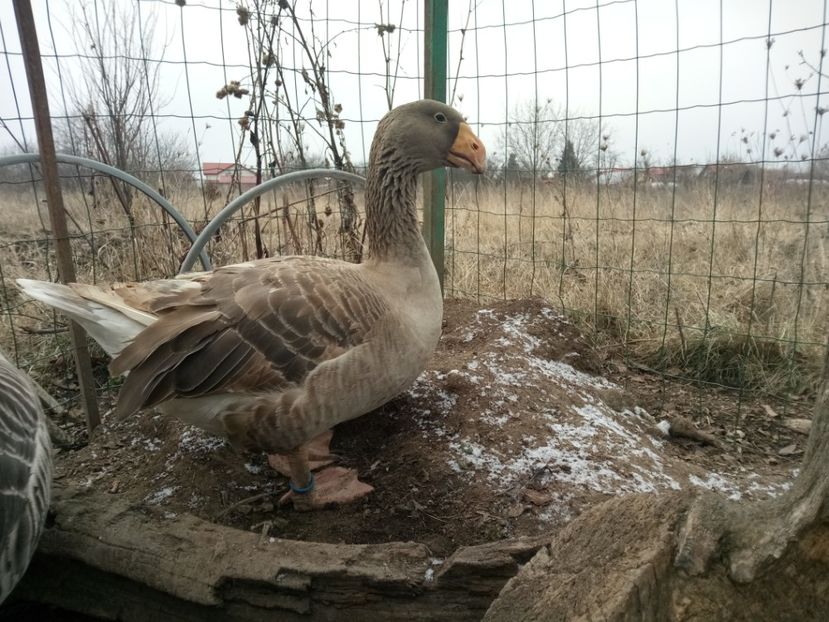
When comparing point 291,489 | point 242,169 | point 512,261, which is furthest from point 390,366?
point 512,261

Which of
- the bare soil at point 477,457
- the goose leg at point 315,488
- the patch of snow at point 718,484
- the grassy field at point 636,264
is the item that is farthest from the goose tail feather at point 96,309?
the patch of snow at point 718,484

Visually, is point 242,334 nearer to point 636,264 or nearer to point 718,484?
point 718,484

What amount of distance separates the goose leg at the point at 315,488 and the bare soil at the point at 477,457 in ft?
0.15

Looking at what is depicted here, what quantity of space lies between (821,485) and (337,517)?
5.94 ft

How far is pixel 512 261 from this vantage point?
6.22m

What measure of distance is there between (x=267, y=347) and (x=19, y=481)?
3.08 ft

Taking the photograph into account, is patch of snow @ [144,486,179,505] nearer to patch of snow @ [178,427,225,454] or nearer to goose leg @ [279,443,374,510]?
patch of snow @ [178,427,225,454]

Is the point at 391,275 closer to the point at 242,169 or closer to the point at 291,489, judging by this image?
the point at 291,489

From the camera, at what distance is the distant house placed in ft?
14.9

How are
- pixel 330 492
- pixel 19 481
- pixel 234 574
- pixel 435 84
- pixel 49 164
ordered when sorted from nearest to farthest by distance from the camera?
pixel 19 481 < pixel 234 574 < pixel 330 492 < pixel 49 164 < pixel 435 84

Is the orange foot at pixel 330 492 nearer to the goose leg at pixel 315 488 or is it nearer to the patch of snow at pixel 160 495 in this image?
the goose leg at pixel 315 488

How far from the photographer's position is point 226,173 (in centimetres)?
480

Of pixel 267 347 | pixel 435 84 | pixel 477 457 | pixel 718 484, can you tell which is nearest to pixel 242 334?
pixel 267 347

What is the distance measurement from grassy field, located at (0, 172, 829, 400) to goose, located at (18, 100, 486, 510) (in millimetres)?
1453
